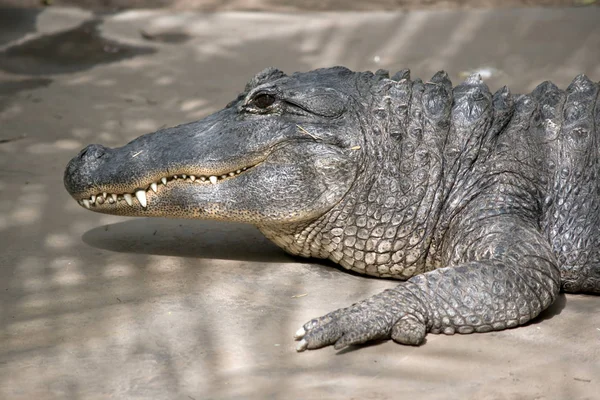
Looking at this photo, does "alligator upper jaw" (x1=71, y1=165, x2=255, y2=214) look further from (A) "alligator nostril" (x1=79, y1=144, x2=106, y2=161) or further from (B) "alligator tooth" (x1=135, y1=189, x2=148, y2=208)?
(A) "alligator nostril" (x1=79, y1=144, x2=106, y2=161)

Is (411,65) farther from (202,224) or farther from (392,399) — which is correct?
(392,399)

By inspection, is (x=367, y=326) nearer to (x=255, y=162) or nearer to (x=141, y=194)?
(x=255, y=162)

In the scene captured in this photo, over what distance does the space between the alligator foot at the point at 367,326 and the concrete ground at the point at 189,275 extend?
0.20ft

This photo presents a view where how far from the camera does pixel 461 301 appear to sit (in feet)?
13.7

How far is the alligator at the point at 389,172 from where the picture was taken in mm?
4688

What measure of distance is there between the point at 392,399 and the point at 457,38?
7044 millimetres

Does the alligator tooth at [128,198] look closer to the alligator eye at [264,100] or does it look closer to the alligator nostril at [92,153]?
the alligator nostril at [92,153]

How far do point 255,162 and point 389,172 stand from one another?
796 millimetres

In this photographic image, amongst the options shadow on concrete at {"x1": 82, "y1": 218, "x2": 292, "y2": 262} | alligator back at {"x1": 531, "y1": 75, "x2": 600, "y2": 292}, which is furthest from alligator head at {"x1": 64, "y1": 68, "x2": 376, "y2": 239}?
alligator back at {"x1": 531, "y1": 75, "x2": 600, "y2": 292}

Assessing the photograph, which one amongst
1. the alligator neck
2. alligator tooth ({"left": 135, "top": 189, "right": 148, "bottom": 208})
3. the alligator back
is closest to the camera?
the alligator back

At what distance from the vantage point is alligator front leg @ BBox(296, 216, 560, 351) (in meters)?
4.02

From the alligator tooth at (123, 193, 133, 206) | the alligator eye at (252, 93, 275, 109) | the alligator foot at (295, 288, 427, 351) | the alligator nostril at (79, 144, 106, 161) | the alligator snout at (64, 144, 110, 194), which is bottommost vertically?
the alligator foot at (295, 288, 427, 351)

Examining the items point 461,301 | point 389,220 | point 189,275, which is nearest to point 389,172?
point 389,220

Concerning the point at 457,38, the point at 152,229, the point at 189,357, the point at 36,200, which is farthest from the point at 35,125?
the point at 457,38
